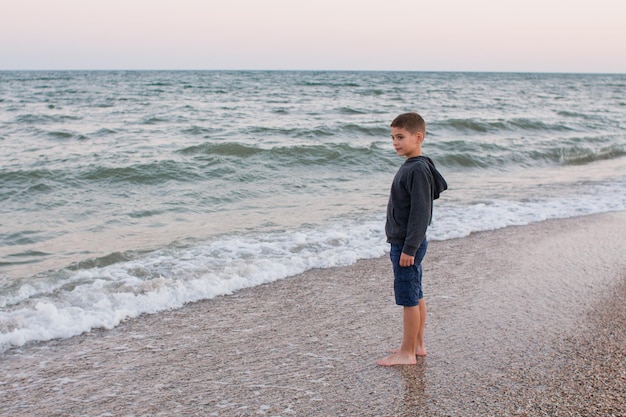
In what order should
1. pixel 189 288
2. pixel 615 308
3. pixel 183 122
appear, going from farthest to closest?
pixel 183 122, pixel 189 288, pixel 615 308

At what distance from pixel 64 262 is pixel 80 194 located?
3.60 m

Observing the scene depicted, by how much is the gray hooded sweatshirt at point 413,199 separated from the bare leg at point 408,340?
15.8 inches

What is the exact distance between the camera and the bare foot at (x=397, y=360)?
10.6ft

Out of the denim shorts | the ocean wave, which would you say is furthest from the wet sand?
the ocean wave

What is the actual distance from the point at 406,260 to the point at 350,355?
735 mm

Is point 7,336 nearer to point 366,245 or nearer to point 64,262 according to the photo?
point 64,262

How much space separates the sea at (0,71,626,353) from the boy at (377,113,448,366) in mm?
1882

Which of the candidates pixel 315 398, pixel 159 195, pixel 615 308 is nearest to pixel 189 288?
pixel 315 398

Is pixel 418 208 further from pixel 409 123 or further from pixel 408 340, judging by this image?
pixel 408 340

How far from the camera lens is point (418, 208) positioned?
118 inches

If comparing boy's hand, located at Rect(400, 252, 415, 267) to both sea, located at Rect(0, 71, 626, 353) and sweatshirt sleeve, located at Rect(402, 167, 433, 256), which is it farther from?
sea, located at Rect(0, 71, 626, 353)

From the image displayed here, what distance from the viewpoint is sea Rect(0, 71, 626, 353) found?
479 centimetres

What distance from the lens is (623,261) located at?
5.27 meters

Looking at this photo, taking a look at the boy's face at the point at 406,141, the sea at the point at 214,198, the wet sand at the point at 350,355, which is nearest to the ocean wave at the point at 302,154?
the sea at the point at 214,198
